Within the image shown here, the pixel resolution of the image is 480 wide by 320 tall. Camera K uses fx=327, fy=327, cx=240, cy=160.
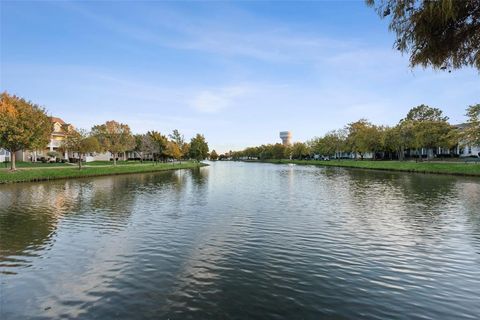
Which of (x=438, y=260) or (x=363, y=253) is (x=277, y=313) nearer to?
(x=363, y=253)

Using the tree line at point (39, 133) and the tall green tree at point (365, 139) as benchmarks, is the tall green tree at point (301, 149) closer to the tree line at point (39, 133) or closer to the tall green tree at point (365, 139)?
the tall green tree at point (365, 139)

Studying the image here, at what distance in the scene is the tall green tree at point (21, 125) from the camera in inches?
1783

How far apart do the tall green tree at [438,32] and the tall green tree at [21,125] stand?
5113cm

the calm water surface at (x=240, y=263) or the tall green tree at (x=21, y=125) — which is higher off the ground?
the tall green tree at (x=21, y=125)

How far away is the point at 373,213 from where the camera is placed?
72.7ft

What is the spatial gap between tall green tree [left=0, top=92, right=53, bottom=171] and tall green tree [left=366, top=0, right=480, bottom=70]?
5113 centimetres

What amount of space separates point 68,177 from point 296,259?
157 feet

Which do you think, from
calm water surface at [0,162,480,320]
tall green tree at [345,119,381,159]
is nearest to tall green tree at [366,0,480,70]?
calm water surface at [0,162,480,320]

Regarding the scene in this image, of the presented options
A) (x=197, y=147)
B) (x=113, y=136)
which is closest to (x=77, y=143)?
(x=113, y=136)

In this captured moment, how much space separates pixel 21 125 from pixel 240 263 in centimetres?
4709

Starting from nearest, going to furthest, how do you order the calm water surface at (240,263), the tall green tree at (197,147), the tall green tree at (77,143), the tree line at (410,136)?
the calm water surface at (240,263) < the tall green tree at (77,143) < the tree line at (410,136) < the tall green tree at (197,147)

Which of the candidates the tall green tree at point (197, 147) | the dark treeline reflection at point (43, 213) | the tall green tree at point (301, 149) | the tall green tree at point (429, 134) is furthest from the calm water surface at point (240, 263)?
the tall green tree at point (301, 149)

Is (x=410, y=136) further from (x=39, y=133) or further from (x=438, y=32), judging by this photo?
(x=438, y=32)

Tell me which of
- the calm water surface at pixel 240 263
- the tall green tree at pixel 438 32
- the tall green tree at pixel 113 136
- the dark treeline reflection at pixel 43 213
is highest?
the tall green tree at pixel 113 136
